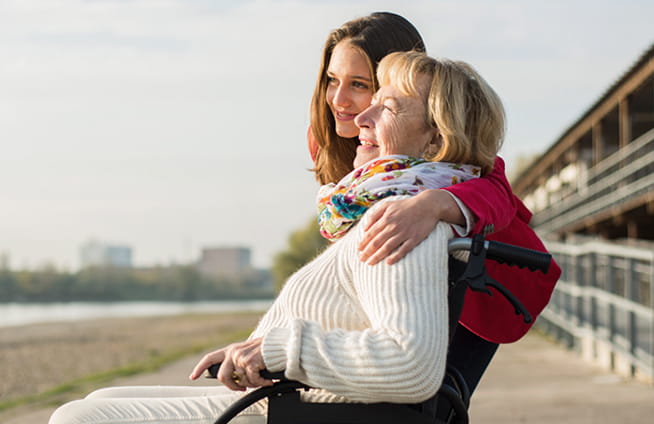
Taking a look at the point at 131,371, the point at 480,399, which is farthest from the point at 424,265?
the point at 131,371

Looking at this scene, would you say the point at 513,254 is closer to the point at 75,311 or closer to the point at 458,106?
the point at 458,106

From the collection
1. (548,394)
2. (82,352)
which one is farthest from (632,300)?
(82,352)

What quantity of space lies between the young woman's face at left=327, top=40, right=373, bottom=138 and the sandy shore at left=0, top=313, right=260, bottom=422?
5316mm

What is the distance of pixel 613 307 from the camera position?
335 inches

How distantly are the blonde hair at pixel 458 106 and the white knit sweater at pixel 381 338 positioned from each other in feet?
0.91

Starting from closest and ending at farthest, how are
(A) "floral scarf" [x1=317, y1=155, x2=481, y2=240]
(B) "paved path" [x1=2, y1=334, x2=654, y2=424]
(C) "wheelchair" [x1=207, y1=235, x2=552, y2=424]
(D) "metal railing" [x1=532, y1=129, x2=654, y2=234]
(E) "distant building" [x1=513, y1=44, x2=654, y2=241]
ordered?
(C) "wheelchair" [x1=207, y1=235, x2=552, y2=424], (A) "floral scarf" [x1=317, y1=155, x2=481, y2=240], (B) "paved path" [x1=2, y1=334, x2=654, y2=424], (D) "metal railing" [x1=532, y1=129, x2=654, y2=234], (E) "distant building" [x1=513, y1=44, x2=654, y2=241]

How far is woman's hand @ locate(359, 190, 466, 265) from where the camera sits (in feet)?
5.91

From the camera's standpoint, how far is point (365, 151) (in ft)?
7.52

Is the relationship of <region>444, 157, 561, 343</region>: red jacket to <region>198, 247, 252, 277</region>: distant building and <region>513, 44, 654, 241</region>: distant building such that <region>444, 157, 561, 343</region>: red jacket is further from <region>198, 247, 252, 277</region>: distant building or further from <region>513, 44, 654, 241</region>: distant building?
<region>198, 247, 252, 277</region>: distant building

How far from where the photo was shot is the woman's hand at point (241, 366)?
6.07 ft

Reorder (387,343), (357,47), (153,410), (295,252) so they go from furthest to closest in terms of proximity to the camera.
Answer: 1. (295,252)
2. (357,47)
3. (153,410)
4. (387,343)

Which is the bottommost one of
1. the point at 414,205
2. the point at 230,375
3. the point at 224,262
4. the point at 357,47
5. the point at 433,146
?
the point at 224,262

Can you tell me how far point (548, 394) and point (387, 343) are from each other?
5.81m

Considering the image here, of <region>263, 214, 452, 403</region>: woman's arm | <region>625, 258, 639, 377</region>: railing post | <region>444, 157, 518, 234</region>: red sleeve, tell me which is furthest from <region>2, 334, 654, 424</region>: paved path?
<region>263, 214, 452, 403</region>: woman's arm
